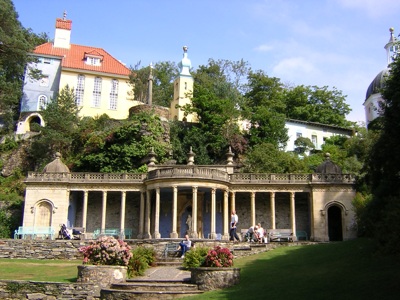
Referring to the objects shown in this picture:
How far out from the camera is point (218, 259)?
18.0 meters

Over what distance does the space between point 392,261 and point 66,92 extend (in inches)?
1581

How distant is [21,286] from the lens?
17.6 metres

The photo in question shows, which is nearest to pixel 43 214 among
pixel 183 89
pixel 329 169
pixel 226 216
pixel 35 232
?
pixel 35 232

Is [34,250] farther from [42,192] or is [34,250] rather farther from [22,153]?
[22,153]

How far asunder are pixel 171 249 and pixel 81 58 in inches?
1536

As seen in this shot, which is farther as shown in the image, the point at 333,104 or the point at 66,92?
the point at 333,104

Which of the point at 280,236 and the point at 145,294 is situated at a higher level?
the point at 280,236

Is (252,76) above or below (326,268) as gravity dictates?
above

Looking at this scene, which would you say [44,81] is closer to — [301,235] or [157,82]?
[157,82]

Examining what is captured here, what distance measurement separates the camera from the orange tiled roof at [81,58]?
2271 inches

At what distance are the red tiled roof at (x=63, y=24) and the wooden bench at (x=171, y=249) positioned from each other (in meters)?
42.3

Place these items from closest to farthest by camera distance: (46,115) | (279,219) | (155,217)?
1. (155,217)
2. (279,219)
3. (46,115)

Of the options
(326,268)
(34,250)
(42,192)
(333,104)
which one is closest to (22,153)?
(42,192)

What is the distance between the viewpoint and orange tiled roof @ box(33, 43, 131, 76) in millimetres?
57688
